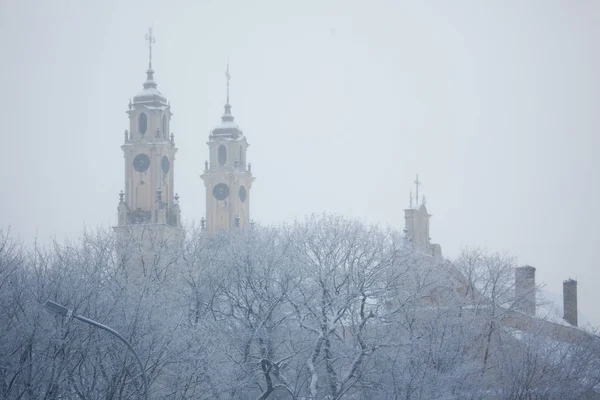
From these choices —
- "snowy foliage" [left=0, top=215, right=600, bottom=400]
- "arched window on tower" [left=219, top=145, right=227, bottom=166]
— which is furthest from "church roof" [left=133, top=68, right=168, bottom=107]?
"snowy foliage" [left=0, top=215, right=600, bottom=400]

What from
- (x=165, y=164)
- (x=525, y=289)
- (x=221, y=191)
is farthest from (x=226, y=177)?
(x=525, y=289)

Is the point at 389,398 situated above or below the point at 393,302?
below

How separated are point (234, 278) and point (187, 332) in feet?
27.4

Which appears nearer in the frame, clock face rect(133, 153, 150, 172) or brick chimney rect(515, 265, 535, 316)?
brick chimney rect(515, 265, 535, 316)

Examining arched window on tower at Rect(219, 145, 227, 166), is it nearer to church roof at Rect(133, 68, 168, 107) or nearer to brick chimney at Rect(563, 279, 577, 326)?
church roof at Rect(133, 68, 168, 107)

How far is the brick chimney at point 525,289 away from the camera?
6006cm

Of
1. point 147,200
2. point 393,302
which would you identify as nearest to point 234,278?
point 393,302

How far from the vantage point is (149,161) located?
98938 millimetres

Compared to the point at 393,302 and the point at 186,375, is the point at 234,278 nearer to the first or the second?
the point at 393,302

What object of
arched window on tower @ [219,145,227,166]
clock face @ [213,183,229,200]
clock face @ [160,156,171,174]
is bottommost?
clock face @ [213,183,229,200]

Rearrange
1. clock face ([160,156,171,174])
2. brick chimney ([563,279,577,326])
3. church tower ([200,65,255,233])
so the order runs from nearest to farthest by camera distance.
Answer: brick chimney ([563,279,577,326]) < clock face ([160,156,171,174]) < church tower ([200,65,255,233])

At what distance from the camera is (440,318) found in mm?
53469

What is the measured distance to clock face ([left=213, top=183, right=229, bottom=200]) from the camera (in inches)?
4503

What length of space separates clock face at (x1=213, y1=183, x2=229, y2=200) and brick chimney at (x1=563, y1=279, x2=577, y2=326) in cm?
4821
